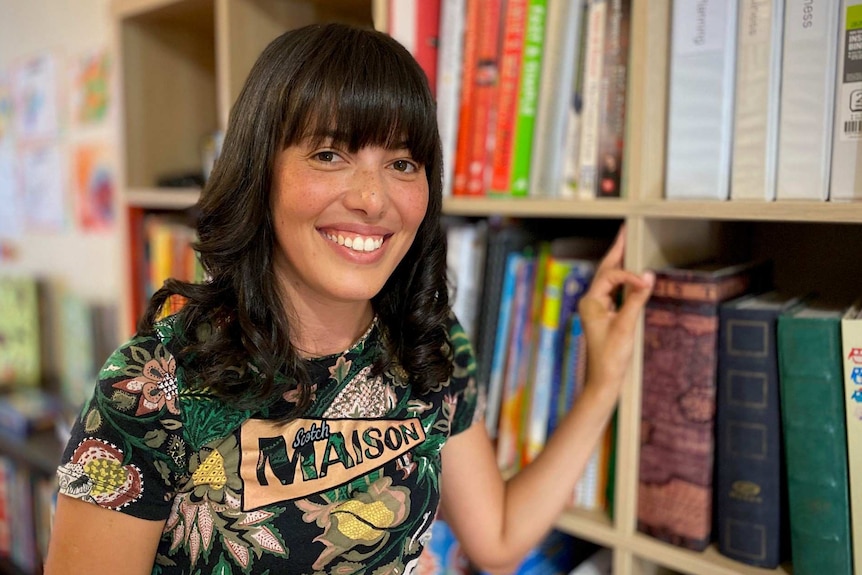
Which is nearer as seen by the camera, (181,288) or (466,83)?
(181,288)

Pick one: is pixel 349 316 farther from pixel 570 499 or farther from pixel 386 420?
pixel 570 499

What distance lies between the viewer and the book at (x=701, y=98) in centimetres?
78

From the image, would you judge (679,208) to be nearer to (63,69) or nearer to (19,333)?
(63,69)

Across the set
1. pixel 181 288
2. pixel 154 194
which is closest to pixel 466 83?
pixel 181 288

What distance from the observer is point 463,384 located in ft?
3.14

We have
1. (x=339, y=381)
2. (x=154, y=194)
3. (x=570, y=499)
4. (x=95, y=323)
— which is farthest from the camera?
(x=95, y=323)

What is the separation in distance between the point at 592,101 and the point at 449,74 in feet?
0.82

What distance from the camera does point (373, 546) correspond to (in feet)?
2.70

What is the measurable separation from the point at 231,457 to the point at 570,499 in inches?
19.8

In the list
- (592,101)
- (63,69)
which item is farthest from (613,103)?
(63,69)

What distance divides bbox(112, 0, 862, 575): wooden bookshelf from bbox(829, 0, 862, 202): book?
0.04 m

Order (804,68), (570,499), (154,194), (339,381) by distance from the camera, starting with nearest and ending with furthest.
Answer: (804,68)
(339,381)
(570,499)
(154,194)

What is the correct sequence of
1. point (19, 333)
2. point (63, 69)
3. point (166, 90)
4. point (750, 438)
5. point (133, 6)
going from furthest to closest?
point (19, 333) < point (63, 69) < point (166, 90) < point (133, 6) < point (750, 438)

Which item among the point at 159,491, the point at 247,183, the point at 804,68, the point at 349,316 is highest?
the point at 804,68
